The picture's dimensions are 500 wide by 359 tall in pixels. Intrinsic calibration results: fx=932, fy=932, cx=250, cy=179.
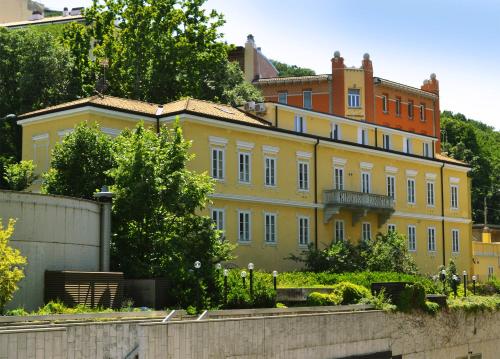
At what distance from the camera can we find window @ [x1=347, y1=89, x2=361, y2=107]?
292 ft

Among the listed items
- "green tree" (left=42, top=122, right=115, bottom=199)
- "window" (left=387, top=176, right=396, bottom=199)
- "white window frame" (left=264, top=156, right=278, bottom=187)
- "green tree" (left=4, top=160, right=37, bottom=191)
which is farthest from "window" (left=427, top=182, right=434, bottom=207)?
"green tree" (left=42, top=122, right=115, bottom=199)

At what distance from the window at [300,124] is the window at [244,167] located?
6372 mm

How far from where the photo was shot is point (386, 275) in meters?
49.1

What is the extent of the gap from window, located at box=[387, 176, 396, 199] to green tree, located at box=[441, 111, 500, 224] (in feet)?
148

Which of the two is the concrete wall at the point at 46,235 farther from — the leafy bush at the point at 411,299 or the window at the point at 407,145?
the window at the point at 407,145

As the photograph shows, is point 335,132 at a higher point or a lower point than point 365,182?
higher

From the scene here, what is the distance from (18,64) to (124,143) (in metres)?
31.4

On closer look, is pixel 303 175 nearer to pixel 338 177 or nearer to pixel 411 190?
pixel 338 177

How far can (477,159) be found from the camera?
11044 centimetres

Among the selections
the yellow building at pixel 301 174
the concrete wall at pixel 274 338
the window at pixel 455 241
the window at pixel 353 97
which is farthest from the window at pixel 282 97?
the concrete wall at pixel 274 338

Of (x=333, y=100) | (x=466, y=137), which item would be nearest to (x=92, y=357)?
(x=333, y=100)

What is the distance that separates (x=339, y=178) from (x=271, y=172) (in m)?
6.76

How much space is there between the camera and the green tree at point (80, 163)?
39.2 metres

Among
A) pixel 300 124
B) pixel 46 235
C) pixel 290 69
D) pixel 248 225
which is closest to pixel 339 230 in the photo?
pixel 300 124
